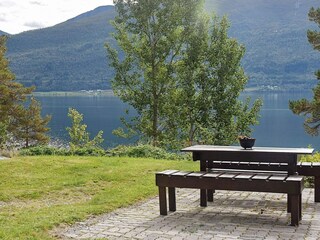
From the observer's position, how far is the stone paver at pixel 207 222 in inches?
285

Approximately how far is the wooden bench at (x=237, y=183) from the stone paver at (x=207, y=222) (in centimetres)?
31

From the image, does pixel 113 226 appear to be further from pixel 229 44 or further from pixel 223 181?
pixel 229 44

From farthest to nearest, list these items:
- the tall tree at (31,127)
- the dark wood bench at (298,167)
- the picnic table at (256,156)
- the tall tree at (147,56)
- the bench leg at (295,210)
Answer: the tall tree at (31,127) → the tall tree at (147,56) → the dark wood bench at (298,167) → the picnic table at (256,156) → the bench leg at (295,210)

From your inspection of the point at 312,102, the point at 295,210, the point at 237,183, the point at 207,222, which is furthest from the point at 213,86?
the point at 295,210

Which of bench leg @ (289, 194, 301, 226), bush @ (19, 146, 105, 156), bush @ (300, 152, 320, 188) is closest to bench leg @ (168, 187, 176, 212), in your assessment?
bench leg @ (289, 194, 301, 226)

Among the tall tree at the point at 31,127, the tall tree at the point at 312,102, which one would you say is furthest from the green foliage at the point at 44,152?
the tall tree at the point at 31,127

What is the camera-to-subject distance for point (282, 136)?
314ft

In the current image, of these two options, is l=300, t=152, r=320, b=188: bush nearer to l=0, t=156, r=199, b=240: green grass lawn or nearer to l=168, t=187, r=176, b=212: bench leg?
l=0, t=156, r=199, b=240: green grass lawn

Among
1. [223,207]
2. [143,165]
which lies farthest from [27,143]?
[223,207]

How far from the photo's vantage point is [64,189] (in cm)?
1148

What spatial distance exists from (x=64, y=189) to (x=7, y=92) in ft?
97.7

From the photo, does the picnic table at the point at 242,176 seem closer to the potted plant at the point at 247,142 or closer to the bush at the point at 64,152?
the potted plant at the point at 247,142

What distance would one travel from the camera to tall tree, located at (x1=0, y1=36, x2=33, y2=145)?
39594 mm

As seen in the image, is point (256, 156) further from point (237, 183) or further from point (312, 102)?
point (312, 102)
